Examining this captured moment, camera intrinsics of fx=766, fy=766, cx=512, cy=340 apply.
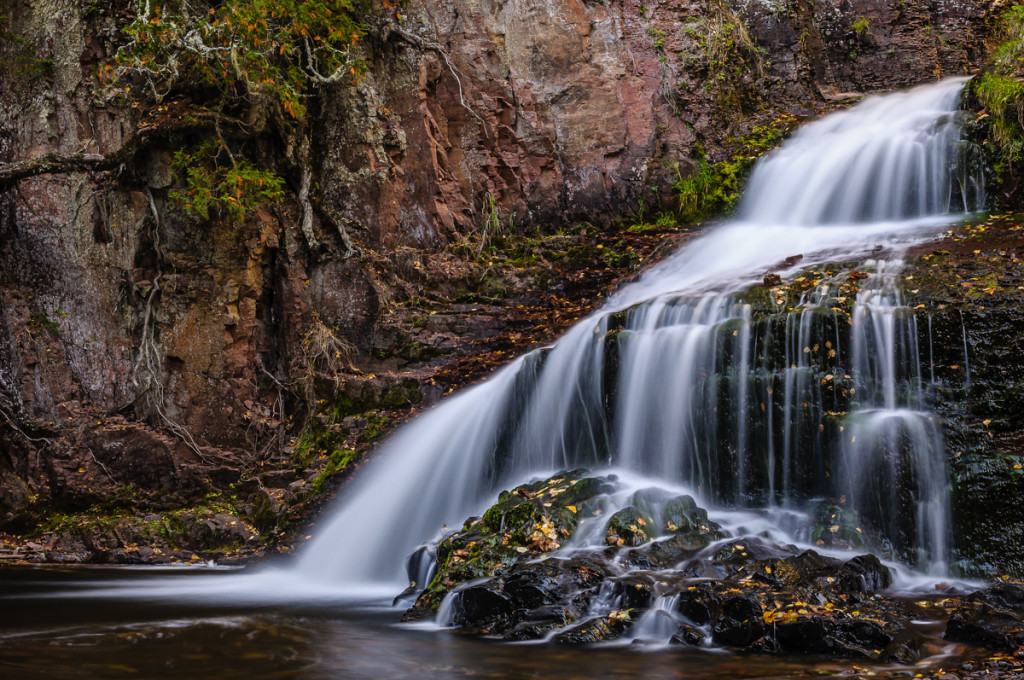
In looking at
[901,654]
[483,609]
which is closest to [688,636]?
[901,654]

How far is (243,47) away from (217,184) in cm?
163

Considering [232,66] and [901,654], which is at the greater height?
[232,66]

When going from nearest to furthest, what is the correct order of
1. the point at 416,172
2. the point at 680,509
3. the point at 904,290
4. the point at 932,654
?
the point at 932,654 → the point at 680,509 → the point at 904,290 → the point at 416,172

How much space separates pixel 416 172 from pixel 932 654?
811 cm

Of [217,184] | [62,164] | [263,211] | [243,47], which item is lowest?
[263,211]

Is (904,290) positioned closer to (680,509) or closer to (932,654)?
(680,509)

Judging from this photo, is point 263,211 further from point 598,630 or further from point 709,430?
point 598,630

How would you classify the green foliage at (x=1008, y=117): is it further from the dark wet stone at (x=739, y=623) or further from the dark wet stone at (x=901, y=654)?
the dark wet stone at (x=739, y=623)

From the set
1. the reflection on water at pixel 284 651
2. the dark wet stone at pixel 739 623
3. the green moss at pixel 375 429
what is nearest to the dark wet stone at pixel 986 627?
the reflection on water at pixel 284 651

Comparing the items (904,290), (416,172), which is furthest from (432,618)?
(416,172)

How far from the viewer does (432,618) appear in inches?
183

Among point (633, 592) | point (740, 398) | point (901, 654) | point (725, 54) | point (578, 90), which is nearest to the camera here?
point (901, 654)

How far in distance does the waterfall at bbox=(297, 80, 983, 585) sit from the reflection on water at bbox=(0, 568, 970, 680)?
66.7 inches

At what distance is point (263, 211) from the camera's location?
9.66 meters
